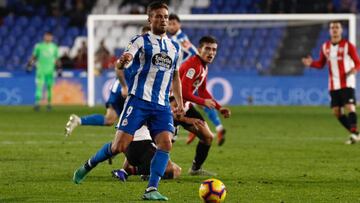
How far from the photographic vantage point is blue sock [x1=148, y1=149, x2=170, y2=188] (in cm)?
920

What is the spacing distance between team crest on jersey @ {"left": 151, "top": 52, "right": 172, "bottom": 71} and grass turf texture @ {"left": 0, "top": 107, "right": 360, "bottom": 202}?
1284mm

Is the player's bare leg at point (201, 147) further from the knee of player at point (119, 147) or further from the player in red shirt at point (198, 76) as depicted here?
the knee of player at point (119, 147)

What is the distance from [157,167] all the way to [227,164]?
3.85 metres

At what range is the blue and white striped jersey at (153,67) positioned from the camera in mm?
9375

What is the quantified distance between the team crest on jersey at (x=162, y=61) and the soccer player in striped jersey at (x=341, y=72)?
8086 mm

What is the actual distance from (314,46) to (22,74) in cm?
893

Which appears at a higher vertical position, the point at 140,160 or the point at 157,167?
the point at 157,167

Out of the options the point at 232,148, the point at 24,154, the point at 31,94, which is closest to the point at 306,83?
the point at 31,94

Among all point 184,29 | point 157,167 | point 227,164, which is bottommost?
point 227,164

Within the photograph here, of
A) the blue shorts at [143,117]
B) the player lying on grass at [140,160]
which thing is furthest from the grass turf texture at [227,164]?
the blue shorts at [143,117]

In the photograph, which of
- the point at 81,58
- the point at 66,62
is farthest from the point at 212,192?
the point at 66,62

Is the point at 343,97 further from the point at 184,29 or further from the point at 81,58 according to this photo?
the point at 81,58

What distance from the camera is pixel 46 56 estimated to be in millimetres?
27203

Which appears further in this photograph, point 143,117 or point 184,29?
point 184,29
